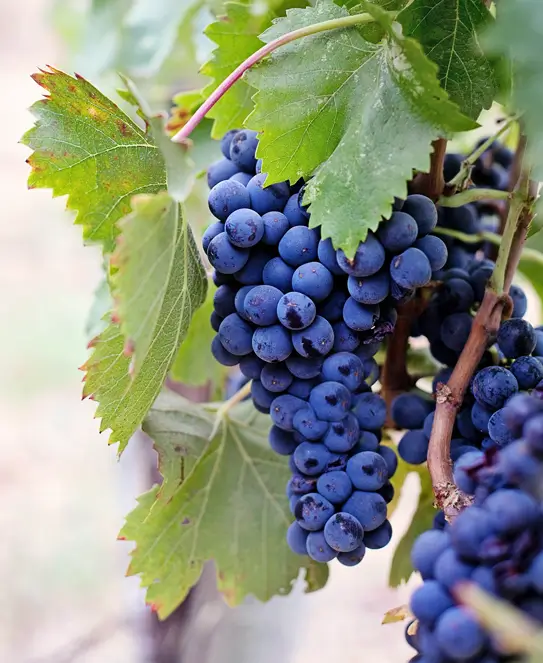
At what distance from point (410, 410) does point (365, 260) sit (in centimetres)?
15

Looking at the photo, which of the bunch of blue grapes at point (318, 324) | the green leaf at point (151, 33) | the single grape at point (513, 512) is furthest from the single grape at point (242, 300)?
the green leaf at point (151, 33)

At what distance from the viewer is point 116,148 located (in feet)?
1.59

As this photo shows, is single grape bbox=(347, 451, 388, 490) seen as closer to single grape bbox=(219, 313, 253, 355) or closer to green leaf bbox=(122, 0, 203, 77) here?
single grape bbox=(219, 313, 253, 355)

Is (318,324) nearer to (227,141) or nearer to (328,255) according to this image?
(328,255)

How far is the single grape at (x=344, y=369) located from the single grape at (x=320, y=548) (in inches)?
3.6

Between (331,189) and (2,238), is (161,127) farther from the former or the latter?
(2,238)

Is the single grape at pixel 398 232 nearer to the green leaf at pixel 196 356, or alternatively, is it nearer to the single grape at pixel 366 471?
the single grape at pixel 366 471

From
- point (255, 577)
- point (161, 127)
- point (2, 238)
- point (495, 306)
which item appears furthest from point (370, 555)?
point (2, 238)

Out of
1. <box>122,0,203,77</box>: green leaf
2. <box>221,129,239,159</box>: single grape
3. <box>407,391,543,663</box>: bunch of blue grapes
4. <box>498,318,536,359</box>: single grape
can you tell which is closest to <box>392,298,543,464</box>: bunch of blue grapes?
<box>498,318,536,359</box>: single grape

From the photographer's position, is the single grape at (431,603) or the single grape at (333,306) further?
the single grape at (333,306)

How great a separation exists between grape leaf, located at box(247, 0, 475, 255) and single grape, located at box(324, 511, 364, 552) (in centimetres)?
16

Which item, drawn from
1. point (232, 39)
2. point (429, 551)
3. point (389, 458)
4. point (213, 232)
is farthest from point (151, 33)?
point (429, 551)

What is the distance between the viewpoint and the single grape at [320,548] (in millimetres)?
465

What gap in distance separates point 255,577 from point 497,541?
1.12ft
